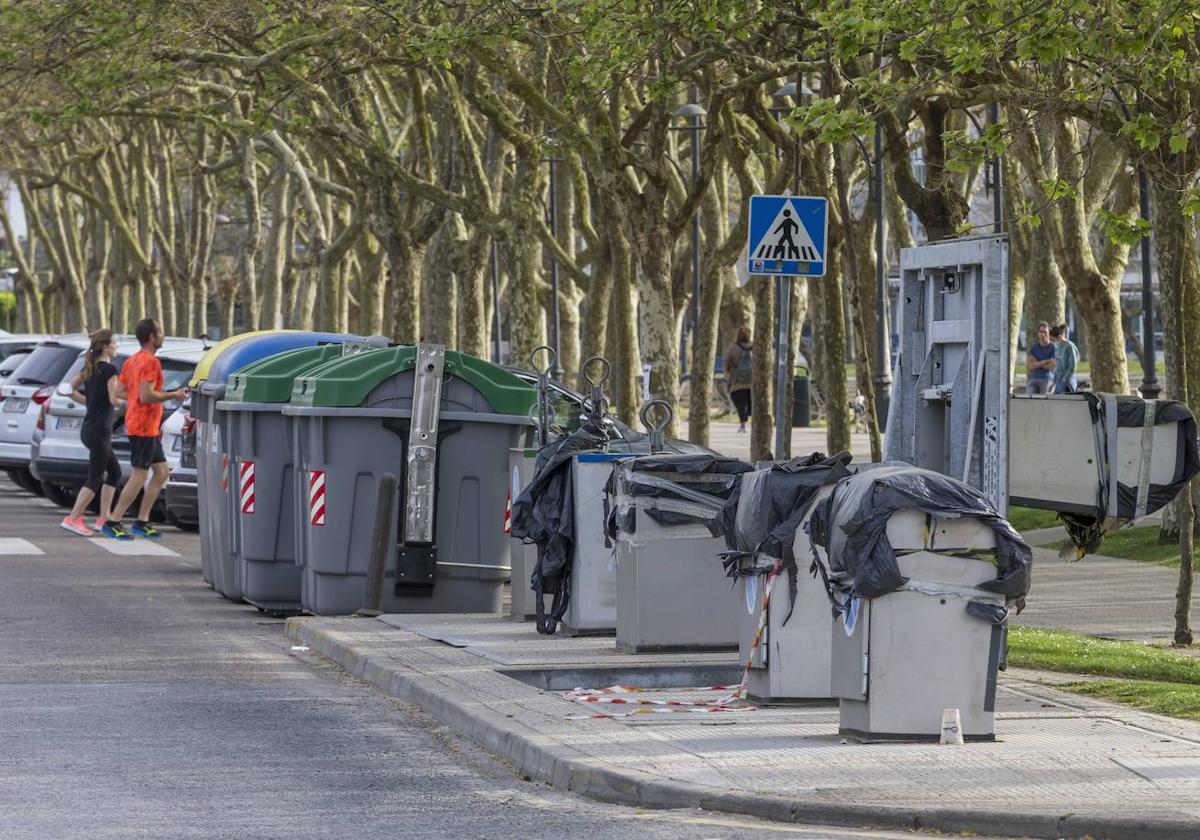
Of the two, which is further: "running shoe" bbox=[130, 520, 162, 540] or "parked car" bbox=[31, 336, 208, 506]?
"parked car" bbox=[31, 336, 208, 506]

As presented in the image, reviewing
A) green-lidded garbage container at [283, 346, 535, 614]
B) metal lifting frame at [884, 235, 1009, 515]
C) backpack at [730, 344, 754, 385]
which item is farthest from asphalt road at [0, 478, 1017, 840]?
backpack at [730, 344, 754, 385]

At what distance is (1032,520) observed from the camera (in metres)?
21.5

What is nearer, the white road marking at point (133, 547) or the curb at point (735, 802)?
the curb at point (735, 802)

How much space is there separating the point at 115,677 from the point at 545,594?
108 inches

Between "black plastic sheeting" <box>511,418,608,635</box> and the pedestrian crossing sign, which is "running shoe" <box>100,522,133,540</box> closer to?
the pedestrian crossing sign

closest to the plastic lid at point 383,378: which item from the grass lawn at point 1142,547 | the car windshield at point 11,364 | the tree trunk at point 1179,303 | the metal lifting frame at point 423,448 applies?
the metal lifting frame at point 423,448

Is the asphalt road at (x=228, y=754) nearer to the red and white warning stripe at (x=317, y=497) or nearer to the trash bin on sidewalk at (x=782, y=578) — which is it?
the red and white warning stripe at (x=317, y=497)

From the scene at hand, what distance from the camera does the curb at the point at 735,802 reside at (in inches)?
278

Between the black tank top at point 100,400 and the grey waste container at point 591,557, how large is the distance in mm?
9250

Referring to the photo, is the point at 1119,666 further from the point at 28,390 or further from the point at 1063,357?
the point at 1063,357

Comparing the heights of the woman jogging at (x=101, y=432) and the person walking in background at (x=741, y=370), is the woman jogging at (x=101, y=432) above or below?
below

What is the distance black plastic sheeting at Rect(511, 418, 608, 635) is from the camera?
12258 mm

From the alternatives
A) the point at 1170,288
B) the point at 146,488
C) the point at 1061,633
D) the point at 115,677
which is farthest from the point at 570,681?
the point at 146,488

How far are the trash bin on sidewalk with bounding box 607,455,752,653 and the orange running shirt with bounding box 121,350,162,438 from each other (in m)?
9.00
